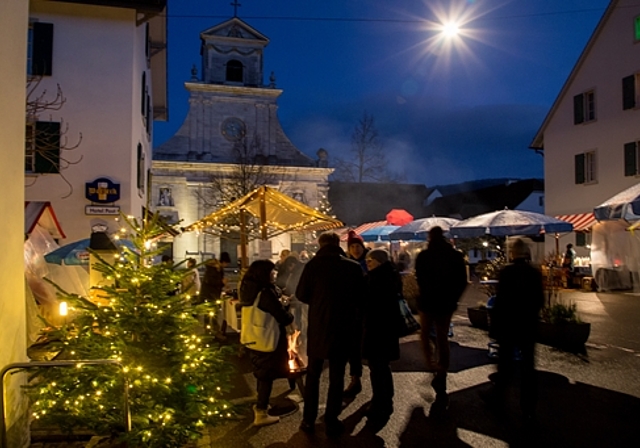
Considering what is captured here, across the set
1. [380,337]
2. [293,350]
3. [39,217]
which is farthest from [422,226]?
[380,337]

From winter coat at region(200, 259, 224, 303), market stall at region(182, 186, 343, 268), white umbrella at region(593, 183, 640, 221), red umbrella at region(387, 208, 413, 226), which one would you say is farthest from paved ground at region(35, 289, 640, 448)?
red umbrella at region(387, 208, 413, 226)

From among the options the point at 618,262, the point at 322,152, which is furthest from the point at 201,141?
the point at 618,262

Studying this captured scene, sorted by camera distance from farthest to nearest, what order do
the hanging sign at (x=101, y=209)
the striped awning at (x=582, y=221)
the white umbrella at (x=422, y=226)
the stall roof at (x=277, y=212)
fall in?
the striped awning at (x=582, y=221)
the white umbrella at (x=422, y=226)
the hanging sign at (x=101, y=209)
the stall roof at (x=277, y=212)

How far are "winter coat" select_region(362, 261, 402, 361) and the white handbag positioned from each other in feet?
3.16

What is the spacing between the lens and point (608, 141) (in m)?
25.8

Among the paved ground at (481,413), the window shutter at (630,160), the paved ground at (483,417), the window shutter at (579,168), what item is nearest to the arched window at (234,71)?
the window shutter at (579,168)

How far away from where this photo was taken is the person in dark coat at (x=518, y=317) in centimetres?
585

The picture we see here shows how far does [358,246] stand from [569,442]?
349 cm

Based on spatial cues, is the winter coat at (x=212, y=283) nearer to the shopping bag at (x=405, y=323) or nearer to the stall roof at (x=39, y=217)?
the stall roof at (x=39, y=217)

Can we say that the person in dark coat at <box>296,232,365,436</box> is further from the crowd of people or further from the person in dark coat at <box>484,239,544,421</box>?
the person in dark coat at <box>484,239,544,421</box>

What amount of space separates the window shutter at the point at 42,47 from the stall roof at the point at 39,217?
17.8ft

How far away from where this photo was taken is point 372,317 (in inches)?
236

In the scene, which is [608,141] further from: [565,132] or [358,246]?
[358,246]

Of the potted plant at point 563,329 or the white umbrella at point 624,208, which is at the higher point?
the white umbrella at point 624,208
